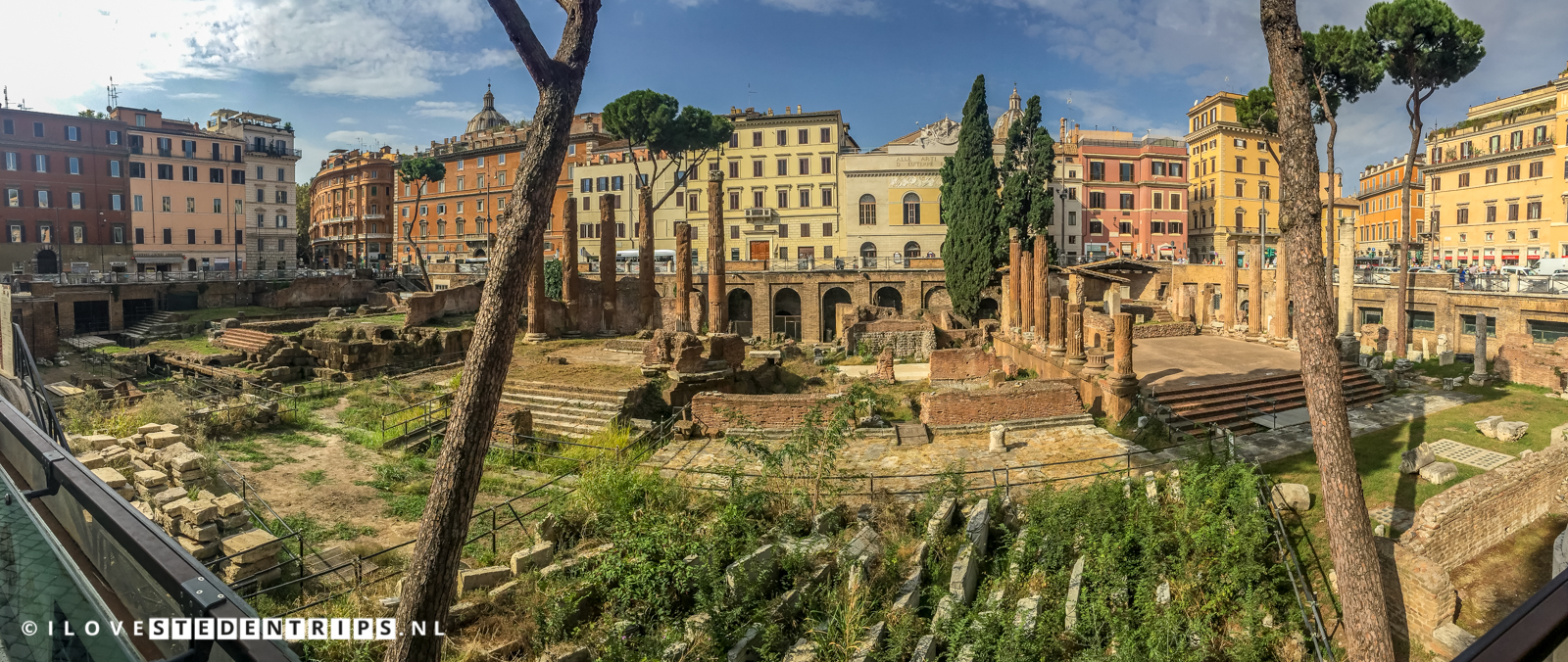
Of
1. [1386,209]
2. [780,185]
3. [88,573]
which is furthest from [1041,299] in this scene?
[1386,209]

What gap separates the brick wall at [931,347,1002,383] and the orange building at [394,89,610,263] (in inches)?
1555

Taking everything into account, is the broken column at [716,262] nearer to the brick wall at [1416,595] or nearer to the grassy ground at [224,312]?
the grassy ground at [224,312]

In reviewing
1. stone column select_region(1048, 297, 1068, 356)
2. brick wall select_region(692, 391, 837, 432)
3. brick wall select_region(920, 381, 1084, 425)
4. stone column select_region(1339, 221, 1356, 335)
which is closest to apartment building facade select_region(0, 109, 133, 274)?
Result: brick wall select_region(692, 391, 837, 432)

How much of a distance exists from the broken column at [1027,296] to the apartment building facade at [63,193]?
1968 inches

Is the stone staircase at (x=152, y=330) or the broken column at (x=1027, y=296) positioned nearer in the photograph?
the broken column at (x=1027, y=296)

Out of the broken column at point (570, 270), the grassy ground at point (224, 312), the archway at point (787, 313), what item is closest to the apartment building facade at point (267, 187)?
the grassy ground at point (224, 312)

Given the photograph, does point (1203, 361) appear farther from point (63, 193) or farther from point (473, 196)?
point (63, 193)

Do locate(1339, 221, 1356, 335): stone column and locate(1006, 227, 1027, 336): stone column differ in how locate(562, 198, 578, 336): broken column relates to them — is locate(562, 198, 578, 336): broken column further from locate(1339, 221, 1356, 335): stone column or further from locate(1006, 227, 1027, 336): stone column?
locate(1339, 221, 1356, 335): stone column

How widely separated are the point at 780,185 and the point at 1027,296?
28165 millimetres

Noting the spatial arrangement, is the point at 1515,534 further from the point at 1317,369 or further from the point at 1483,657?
the point at 1483,657

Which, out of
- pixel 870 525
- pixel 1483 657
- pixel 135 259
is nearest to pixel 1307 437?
pixel 870 525

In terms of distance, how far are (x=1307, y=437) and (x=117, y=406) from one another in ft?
86.3

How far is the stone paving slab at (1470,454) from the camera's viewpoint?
12414 mm

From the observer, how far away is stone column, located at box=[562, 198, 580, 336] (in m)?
33.7
